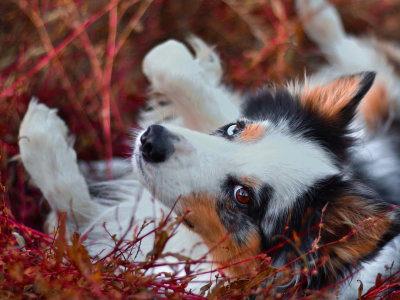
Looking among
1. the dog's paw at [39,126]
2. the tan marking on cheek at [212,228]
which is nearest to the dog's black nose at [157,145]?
the tan marking on cheek at [212,228]

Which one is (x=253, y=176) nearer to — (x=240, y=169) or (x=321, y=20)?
(x=240, y=169)

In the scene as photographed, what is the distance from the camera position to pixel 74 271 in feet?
5.17

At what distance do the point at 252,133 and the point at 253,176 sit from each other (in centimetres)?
34

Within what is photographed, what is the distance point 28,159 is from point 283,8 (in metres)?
3.65

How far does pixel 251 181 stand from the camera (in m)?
2.01

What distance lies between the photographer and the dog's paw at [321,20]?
3887 mm

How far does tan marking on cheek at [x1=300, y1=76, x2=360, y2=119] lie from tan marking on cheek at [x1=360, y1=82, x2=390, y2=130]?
1159mm

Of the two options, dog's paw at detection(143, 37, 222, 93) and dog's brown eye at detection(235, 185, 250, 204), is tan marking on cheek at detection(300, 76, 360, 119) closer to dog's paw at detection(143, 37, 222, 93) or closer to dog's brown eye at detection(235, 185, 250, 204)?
dog's brown eye at detection(235, 185, 250, 204)

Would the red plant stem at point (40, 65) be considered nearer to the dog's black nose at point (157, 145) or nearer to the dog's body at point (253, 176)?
the dog's body at point (253, 176)

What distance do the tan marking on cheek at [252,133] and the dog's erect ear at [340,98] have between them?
45cm

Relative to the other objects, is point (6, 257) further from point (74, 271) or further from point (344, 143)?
point (344, 143)

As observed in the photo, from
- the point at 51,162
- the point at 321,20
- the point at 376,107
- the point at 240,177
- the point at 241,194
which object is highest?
the point at 321,20

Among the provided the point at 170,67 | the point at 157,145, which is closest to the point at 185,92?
the point at 170,67

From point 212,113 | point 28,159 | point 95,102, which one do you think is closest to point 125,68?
point 95,102
